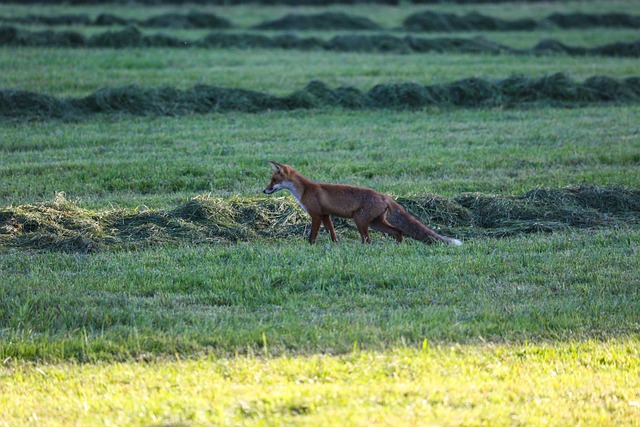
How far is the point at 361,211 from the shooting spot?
35.6 feet

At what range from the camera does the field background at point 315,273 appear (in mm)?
6301

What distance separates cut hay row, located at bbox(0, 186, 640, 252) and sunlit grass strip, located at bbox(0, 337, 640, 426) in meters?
4.03

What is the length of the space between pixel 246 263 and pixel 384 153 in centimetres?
728

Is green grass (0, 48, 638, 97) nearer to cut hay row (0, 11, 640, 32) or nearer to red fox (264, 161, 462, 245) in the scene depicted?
cut hay row (0, 11, 640, 32)

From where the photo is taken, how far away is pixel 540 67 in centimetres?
2780

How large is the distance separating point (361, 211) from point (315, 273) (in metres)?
1.75

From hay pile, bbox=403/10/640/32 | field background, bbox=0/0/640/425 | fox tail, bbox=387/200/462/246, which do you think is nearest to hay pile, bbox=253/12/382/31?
hay pile, bbox=403/10/640/32

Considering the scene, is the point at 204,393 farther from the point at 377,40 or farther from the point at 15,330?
the point at 377,40

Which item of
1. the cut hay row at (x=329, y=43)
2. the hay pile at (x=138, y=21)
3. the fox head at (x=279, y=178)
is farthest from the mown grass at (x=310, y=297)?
the hay pile at (x=138, y=21)

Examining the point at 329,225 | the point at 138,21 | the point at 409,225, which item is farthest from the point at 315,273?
the point at 138,21

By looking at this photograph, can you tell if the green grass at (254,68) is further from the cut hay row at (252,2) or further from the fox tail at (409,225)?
the cut hay row at (252,2)

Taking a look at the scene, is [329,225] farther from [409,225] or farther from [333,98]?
[333,98]

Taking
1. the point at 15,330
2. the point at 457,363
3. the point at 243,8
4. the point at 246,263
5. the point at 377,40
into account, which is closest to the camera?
the point at 457,363

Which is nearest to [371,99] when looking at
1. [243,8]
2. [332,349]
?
[332,349]
